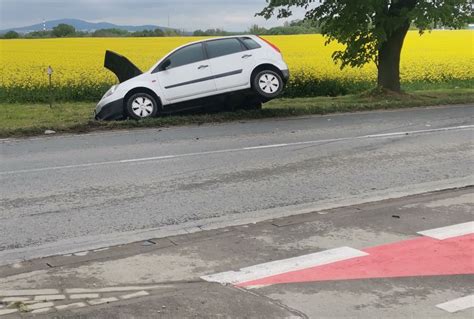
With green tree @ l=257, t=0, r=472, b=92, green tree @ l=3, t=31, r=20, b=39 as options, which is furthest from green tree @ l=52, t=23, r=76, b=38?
green tree @ l=257, t=0, r=472, b=92

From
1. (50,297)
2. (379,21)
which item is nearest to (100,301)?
(50,297)

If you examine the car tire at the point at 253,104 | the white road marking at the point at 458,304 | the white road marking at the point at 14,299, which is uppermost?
the car tire at the point at 253,104

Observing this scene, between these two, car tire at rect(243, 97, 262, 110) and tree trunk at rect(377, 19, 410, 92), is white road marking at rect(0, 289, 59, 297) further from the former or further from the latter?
tree trunk at rect(377, 19, 410, 92)

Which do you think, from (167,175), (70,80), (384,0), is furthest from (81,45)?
(167,175)

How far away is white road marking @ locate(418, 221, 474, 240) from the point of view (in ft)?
17.4

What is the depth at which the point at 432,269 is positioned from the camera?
177 inches

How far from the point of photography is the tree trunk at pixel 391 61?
18172mm

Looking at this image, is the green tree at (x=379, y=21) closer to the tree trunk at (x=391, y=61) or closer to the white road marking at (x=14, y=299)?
the tree trunk at (x=391, y=61)

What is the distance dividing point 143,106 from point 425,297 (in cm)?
1004

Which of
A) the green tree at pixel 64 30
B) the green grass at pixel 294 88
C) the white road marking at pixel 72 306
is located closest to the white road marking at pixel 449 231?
the white road marking at pixel 72 306

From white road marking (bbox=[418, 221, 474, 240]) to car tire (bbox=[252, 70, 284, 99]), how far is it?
26.8 feet

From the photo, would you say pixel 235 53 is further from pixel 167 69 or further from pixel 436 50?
pixel 436 50

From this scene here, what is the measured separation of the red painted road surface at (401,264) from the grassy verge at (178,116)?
28.2 ft

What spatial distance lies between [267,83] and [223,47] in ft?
4.14
